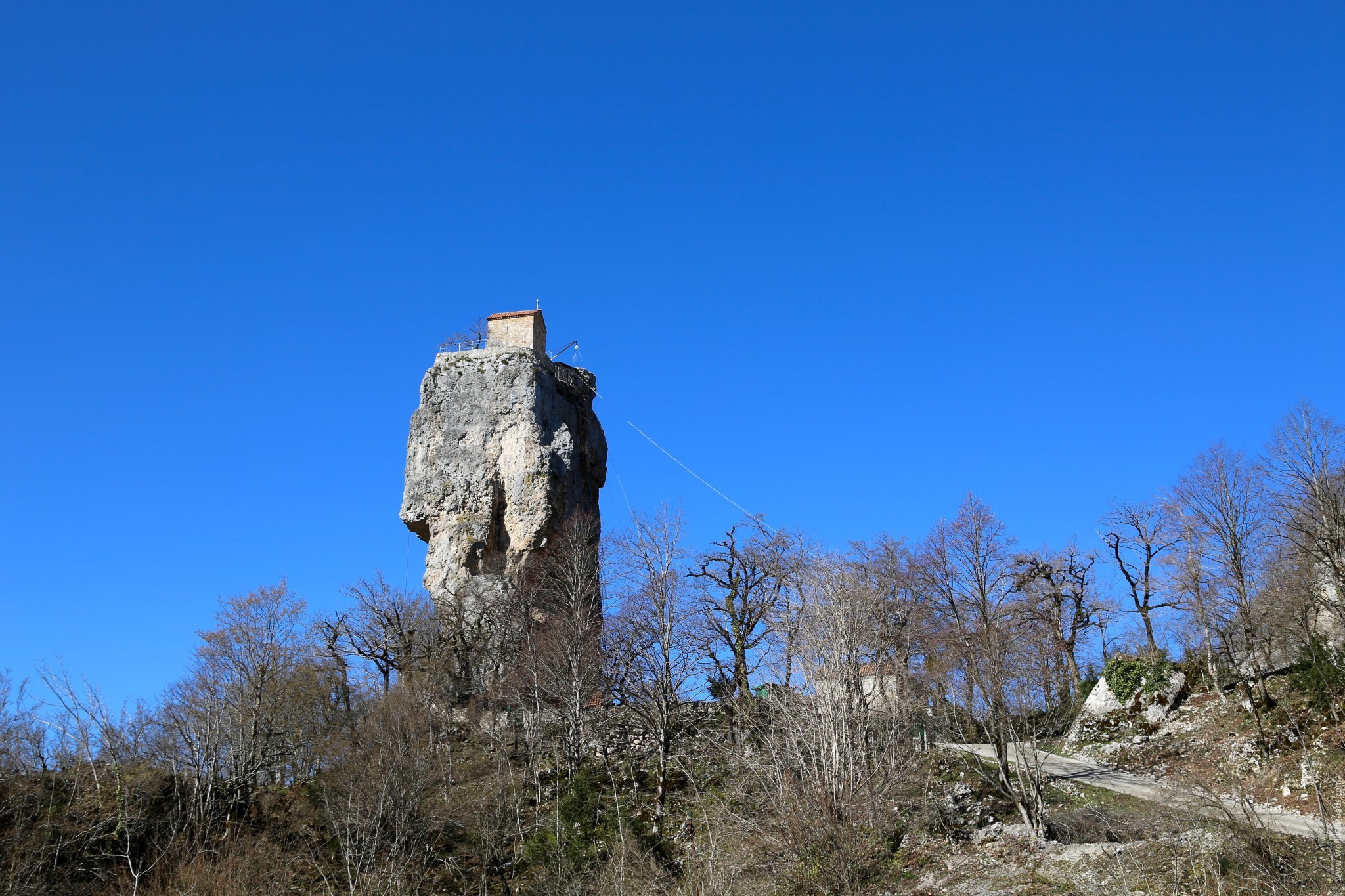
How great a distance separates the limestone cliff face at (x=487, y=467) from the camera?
37.4 meters

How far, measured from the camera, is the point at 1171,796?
2011 cm

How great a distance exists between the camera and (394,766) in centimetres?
2600

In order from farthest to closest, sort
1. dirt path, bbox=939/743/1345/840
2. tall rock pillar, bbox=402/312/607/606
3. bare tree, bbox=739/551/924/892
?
tall rock pillar, bbox=402/312/607/606 < bare tree, bbox=739/551/924/892 < dirt path, bbox=939/743/1345/840

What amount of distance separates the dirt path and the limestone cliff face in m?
16.6

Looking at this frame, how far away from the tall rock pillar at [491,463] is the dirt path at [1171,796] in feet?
54.3

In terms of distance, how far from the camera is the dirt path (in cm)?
1797

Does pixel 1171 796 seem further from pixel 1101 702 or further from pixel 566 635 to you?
pixel 566 635

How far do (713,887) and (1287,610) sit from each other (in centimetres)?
1659

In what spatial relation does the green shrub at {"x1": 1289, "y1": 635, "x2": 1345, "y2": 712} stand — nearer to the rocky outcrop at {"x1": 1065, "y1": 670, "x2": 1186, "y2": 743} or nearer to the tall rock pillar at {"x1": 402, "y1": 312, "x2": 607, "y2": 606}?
the rocky outcrop at {"x1": 1065, "y1": 670, "x2": 1186, "y2": 743}

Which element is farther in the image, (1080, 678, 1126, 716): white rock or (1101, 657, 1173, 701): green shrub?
(1080, 678, 1126, 716): white rock

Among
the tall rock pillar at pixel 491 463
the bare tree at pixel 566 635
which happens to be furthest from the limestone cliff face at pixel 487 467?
the bare tree at pixel 566 635

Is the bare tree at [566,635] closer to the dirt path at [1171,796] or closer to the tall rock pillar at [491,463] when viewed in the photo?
the tall rock pillar at [491,463]

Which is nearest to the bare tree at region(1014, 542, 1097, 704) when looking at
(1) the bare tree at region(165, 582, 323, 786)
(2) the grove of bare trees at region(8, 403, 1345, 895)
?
(2) the grove of bare trees at region(8, 403, 1345, 895)

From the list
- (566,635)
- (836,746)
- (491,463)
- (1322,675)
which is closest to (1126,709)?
(1322,675)
